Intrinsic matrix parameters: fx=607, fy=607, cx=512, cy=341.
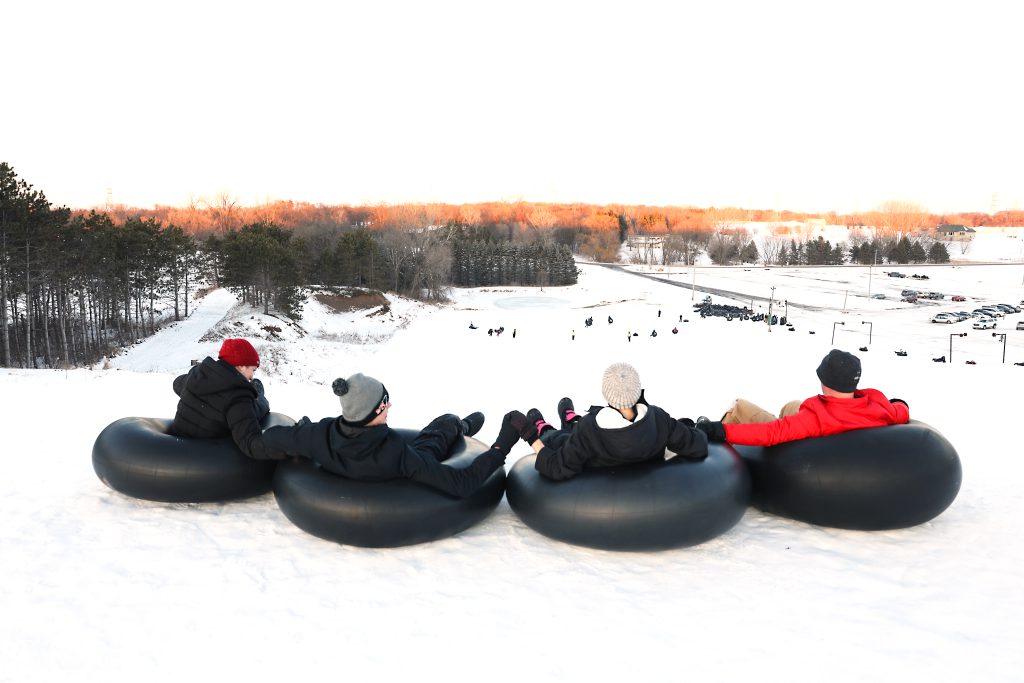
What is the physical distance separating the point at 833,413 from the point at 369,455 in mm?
3959

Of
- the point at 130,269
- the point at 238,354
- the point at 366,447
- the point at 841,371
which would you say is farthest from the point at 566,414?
the point at 130,269

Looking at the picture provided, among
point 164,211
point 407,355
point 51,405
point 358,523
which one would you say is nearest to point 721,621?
point 358,523

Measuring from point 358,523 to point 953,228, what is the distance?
192167 millimetres

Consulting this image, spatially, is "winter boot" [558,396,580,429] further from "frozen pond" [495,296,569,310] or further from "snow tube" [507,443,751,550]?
"frozen pond" [495,296,569,310]

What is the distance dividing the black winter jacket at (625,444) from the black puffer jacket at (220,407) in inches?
103

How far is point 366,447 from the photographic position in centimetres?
483

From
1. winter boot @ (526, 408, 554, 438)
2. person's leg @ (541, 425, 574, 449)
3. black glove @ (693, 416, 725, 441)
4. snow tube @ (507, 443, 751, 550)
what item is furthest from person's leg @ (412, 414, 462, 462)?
black glove @ (693, 416, 725, 441)

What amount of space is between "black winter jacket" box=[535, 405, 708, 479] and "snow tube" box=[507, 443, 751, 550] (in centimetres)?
8

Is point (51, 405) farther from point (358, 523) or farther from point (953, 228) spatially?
point (953, 228)

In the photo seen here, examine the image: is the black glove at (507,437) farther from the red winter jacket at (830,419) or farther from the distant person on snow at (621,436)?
the red winter jacket at (830,419)

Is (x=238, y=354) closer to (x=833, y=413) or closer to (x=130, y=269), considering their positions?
(x=833, y=413)

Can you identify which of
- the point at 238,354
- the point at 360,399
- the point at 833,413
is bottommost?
the point at 833,413

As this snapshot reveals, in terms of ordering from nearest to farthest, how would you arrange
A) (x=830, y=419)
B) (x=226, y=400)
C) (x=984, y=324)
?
1. (x=830, y=419)
2. (x=226, y=400)
3. (x=984, y=324)

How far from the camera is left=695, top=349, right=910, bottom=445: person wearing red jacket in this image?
5.14 metres
